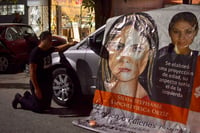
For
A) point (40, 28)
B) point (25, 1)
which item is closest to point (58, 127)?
point (40, 28)

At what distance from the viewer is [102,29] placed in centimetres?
735

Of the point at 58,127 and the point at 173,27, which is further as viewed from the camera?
the point at 58,127

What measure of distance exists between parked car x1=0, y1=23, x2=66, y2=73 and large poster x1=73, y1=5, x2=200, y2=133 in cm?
698

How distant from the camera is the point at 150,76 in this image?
568 cm

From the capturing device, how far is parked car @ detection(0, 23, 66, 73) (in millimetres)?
12852

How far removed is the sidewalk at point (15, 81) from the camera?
10.1 m

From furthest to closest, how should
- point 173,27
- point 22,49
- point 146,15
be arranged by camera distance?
point 22,49 < point 146,15 < point 173,27

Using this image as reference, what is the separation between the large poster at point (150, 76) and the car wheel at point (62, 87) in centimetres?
120

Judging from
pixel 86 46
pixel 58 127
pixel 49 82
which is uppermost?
pixel 86 46

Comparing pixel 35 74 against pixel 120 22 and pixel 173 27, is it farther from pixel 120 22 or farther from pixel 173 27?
pixel 173 27

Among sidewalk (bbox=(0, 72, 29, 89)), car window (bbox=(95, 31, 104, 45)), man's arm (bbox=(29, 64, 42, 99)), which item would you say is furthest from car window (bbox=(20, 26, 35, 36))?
car window (bbox=(95, 31, 104, 45))

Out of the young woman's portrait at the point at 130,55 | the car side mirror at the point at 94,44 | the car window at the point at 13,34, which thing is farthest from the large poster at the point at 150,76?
the car window at the point at 13,34

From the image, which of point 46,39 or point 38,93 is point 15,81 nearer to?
point 38,93

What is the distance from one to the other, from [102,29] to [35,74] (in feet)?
4.79
